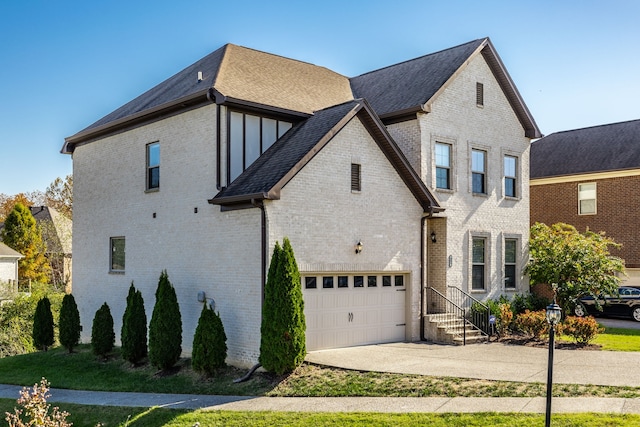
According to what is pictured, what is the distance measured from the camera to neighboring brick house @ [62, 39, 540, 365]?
1703 centimetres

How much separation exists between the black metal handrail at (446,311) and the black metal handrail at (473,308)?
14.5 inches

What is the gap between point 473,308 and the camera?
68.8 ft

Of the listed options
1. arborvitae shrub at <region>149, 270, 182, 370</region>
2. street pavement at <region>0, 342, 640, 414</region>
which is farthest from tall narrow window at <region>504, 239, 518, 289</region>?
arborvitae shrub at <region>149, 270, 182, 370</region>

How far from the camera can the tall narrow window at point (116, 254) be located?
21913mm

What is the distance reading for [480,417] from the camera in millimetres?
11195

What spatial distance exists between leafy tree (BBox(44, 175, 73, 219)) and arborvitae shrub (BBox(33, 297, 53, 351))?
4144cm

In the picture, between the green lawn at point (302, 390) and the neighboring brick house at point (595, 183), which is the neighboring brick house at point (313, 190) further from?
the neighboring brick house at point (595, 183)

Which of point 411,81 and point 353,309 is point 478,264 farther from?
point 411,81

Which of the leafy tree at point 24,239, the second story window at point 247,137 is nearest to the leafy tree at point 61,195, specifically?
the leafy tree at point 24,239

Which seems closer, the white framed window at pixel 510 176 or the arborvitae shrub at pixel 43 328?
the arborvitae shrub at pixel 43 328

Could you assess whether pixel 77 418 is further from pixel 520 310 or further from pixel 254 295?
pixel 520 310

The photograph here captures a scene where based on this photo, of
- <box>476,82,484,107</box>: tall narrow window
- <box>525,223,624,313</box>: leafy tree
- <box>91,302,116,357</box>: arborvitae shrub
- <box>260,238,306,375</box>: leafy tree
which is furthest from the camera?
<box>525,223,624,313</box>: leafy tree

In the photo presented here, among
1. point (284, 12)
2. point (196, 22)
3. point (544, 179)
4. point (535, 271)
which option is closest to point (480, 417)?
point (284, 12)

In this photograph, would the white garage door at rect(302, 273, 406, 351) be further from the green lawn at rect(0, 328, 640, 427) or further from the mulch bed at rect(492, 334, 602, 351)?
the mulch bed at rect(492, 334, 602, 351)
